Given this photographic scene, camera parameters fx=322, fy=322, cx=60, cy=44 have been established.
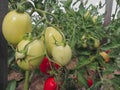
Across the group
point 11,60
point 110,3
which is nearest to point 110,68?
point 11,60

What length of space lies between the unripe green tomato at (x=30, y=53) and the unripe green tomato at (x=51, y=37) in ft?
0.06

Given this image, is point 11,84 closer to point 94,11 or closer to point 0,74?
point 0,74

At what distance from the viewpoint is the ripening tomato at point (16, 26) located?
75 centimetres

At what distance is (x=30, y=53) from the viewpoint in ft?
2.45

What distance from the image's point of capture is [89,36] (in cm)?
124

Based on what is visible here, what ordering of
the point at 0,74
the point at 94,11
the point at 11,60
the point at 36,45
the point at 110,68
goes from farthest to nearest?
the point at 94,11 → the point at 110,68 → the point at 11,60 → the point at 0,74 → the point at 36,45

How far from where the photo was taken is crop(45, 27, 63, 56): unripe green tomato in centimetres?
76

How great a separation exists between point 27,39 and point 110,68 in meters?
0.54

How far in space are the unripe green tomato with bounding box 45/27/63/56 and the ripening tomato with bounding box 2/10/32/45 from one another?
0.05 m

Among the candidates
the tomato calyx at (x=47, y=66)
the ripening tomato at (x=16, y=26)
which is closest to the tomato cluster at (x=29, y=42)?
the ripening tomato at (x=16, y=26)

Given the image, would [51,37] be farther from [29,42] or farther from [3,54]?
[3,54]

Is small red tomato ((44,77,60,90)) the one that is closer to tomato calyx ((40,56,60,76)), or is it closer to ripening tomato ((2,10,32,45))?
tomato calyx ((40,56,60,76))

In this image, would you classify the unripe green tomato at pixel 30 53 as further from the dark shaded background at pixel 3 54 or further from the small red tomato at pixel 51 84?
the small red tomato at pixel 51 84

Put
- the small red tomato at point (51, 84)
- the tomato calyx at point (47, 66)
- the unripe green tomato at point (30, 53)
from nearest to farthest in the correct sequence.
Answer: the unripe green tomato at point (30, 53) → the tomato calyx at point (47, 66) → the small red tomato at point (51, 84)
